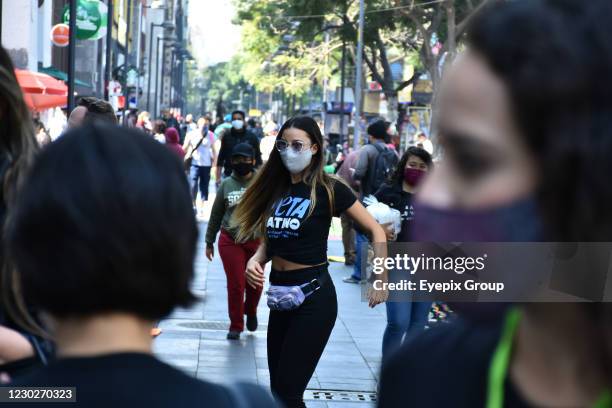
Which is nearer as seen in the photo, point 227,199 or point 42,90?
point 227,199

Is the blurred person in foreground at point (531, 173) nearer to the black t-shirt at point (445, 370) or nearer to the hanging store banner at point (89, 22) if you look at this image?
the black t-shirt at point (445, 370)

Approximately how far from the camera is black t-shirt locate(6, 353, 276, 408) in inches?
69.4

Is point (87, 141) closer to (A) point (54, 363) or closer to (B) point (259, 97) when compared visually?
(A) point (54, 363)

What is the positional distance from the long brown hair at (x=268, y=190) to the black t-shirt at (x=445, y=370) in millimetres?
4944

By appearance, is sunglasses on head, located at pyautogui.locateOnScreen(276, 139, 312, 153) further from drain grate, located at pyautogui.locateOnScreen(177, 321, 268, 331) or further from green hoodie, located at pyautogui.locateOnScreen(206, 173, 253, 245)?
drain grate, located at pyautogui.locateOnScreen(177, 321, 268, 331)

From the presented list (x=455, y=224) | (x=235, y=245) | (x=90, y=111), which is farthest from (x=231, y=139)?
(x=455, y=224)

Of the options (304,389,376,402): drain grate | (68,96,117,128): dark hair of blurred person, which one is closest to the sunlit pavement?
(304,389,376,402): drain grate

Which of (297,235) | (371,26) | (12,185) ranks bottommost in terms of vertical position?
(297,235)

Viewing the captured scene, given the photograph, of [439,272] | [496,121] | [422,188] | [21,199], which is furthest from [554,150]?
[439,272]

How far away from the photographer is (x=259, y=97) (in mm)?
153000

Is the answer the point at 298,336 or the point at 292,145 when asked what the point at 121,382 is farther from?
the point at 292,145

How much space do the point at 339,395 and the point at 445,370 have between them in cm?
708

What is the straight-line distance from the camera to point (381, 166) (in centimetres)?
1502

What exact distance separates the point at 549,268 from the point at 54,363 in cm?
74
